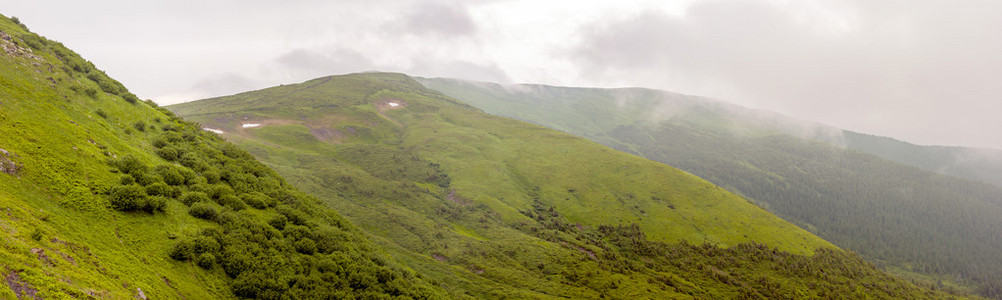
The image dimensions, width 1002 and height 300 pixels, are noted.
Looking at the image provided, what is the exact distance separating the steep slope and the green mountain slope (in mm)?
24735

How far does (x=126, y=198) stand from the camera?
20266 mm

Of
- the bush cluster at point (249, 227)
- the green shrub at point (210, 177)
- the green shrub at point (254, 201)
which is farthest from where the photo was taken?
the green shrub at point (254, 201)

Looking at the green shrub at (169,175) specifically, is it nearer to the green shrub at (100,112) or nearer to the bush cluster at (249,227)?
the bush cluster at (249,227)

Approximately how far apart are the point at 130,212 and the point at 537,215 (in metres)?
87.0

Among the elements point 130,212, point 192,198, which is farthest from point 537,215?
point 130,212

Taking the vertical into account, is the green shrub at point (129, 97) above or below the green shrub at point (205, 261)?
above

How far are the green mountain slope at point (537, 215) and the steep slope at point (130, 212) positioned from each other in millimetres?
24735

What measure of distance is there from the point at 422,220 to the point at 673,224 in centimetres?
6995

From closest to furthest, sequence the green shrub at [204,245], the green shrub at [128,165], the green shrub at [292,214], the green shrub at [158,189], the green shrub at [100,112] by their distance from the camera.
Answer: the green shrub at [204,245] → the green shrub at [158,189] → the green shrub at [128,165] → the green shrub at [100,112] → the green shrub at [292,214]

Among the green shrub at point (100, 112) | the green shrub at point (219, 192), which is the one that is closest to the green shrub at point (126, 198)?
the green shrub at point (219, 192)

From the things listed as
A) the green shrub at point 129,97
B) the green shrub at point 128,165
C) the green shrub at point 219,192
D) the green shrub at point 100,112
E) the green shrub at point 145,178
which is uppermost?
the green shrub at point 129,97

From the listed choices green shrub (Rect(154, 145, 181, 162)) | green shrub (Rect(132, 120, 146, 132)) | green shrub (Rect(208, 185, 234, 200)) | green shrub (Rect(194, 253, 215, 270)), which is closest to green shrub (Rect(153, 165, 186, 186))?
green shrub (Rect(208, 185, 234, 200))

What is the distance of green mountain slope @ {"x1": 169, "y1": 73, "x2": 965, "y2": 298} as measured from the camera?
66.9m

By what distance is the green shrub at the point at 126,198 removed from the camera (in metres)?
19.9
